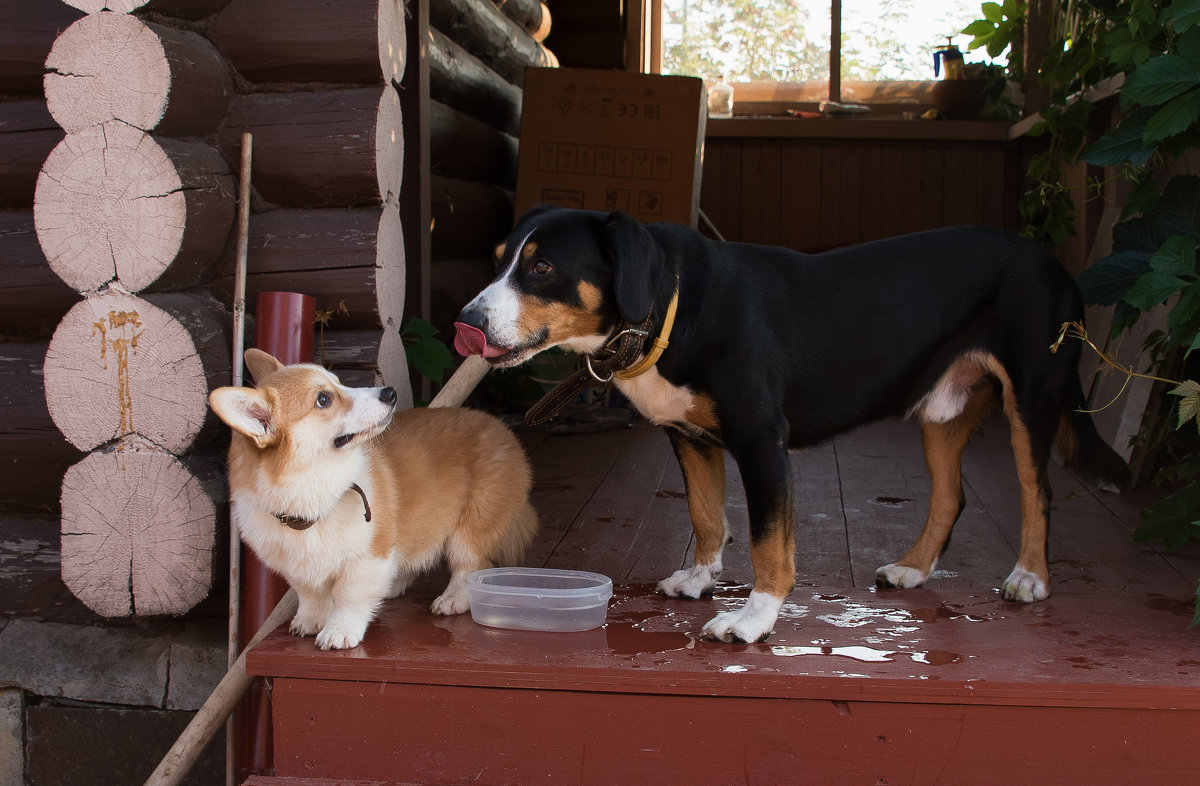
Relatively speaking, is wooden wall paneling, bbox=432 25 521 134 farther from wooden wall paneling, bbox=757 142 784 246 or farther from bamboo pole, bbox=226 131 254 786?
wooden wall paneling, bbox=757 142 784 246

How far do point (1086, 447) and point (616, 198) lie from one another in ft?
10.1

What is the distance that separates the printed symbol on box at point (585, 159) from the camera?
212 inches

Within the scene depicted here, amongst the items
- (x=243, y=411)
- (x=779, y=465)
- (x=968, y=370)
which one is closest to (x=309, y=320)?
(x=243, y=411)

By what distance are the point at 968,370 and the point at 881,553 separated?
70cm

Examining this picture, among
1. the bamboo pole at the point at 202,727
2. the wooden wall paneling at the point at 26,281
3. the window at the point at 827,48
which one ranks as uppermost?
the window at the point at 827,48

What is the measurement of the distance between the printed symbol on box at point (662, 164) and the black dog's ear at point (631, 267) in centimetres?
322

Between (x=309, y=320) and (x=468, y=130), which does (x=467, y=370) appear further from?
(x=468, y=130)

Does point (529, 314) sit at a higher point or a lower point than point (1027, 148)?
lower

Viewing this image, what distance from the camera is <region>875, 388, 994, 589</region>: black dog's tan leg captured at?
275cm

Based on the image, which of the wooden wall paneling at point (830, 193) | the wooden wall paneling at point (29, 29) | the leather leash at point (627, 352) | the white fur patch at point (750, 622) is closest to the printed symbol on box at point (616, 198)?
the wooden wall paneling at point (830, 193)

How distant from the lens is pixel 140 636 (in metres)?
3.10

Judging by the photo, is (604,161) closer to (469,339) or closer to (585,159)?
(585,159)

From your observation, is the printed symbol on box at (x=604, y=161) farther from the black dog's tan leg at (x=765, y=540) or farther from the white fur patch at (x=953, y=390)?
the black dog's tan leg at (x=765, y=540)

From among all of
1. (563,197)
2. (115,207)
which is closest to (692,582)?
(115,207)
